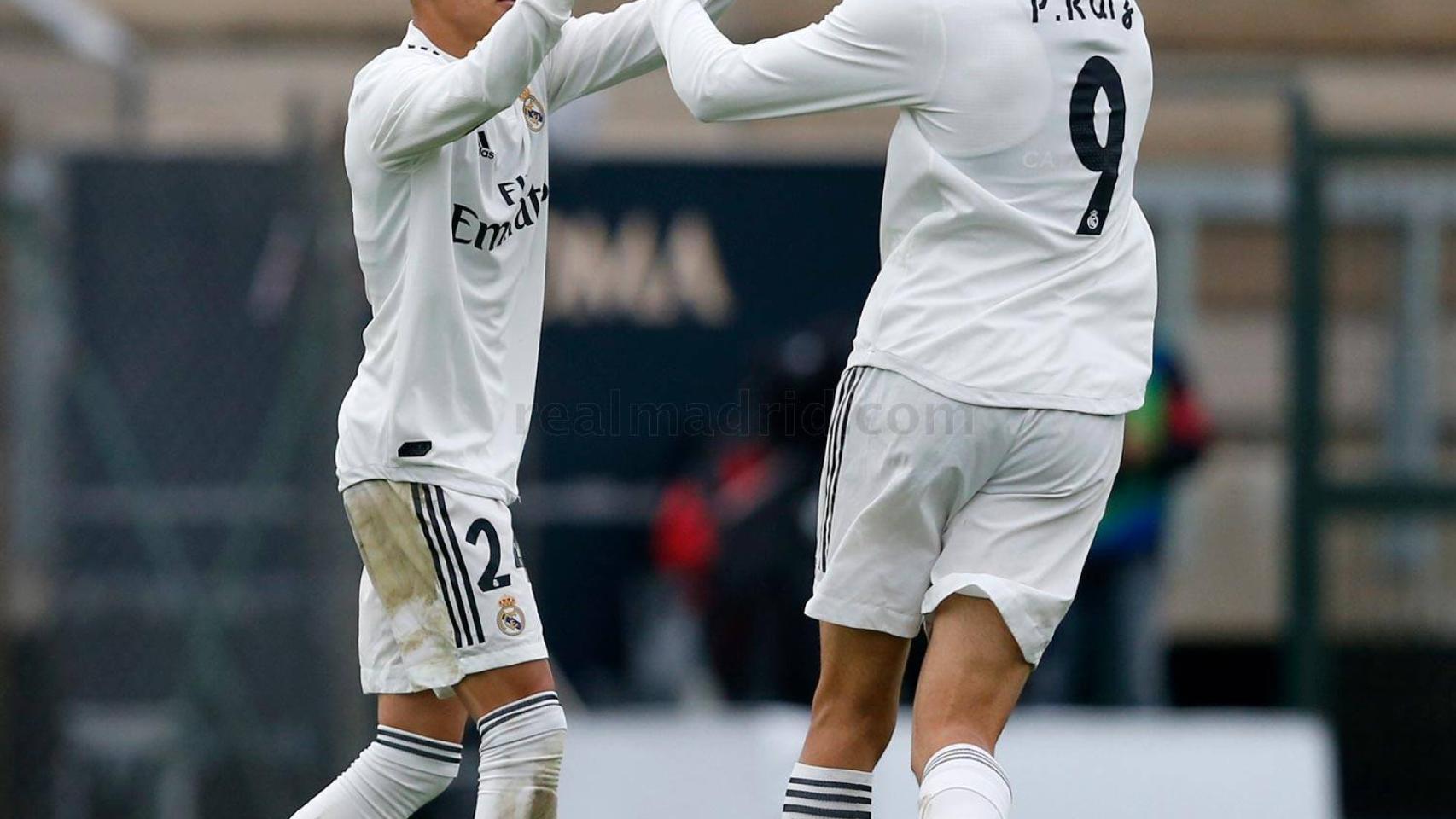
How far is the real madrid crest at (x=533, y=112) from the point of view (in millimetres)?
4555

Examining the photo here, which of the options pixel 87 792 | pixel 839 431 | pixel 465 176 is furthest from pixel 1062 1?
pixel 87 792

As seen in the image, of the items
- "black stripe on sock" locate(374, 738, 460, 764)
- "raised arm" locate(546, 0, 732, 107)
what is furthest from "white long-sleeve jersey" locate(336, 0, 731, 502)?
"black stripe on sock" locate(374, 738, 460, 764)

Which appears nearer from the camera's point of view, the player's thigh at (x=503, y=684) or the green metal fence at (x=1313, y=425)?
the player's thigh at (x=503, y=684)

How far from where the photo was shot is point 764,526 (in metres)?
8.31

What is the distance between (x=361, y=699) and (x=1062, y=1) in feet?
13.3

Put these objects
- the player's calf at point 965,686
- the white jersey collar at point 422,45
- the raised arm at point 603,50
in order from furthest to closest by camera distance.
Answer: the raised arm at point 603,50 → the white jersey collar at point 422,45 → the player's calf at point 965,686

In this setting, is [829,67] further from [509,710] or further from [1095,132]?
[509,710]

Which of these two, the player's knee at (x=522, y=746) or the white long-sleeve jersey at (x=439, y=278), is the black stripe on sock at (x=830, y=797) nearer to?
the player's knee at (x=522, y=746)

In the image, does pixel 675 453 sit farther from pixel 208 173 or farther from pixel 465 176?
pixel 465 176

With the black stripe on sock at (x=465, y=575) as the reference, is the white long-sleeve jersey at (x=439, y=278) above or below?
above

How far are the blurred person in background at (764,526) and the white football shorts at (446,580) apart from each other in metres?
3.57

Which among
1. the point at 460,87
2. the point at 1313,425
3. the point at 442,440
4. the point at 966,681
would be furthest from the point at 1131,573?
the point at 460,87

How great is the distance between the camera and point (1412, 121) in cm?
998

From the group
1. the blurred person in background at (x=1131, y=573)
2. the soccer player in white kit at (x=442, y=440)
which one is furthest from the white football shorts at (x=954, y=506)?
the blurred person in background at (x=1131, y=573)
